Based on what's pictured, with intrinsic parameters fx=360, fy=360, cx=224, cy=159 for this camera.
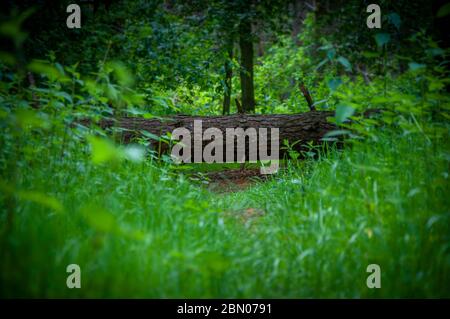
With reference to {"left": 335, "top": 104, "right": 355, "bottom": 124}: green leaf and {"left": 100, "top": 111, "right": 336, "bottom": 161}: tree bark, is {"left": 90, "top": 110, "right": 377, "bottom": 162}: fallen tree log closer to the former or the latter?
{"left": 100, "top": 111, "right": 336, "bottom": 161}: tree bark

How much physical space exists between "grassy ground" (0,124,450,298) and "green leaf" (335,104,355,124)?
0.37 metres

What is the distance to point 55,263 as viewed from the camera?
1.90 meters

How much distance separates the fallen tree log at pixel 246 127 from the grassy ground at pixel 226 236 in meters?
1.99

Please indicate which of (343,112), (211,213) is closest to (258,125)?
(211,213)

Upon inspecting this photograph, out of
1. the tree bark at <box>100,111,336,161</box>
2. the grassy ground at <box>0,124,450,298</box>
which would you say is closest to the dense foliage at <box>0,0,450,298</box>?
the grassy ground at <box>0,124,450,298</box>

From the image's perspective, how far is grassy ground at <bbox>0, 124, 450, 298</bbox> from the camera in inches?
76.2

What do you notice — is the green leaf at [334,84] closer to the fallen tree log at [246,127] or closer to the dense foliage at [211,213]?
the dense foliage at [211,213]

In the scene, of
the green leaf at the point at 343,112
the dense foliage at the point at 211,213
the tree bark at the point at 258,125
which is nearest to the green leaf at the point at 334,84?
the dense foliage at the point at 211,213

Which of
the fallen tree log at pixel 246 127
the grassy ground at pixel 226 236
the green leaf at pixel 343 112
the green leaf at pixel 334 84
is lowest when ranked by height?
the grassy ground at pixel 226 236

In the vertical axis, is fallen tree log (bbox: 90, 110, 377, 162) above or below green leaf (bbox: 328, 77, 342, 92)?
above

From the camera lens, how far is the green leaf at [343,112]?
2.49 metres

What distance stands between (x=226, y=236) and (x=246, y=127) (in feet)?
10.2

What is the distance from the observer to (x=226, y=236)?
2.81 m

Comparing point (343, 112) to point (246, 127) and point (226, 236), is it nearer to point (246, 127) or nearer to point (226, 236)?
point (226, 236)
